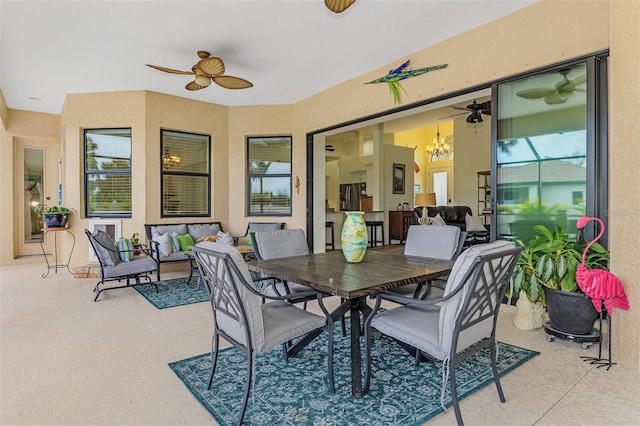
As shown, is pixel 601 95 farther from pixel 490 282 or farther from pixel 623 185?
pixel 490 282

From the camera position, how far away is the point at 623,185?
2.49 m

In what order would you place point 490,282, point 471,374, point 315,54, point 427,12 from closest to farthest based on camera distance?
1. point 490,282
2. point 471,374
3. point 427,12
4. point 315,54

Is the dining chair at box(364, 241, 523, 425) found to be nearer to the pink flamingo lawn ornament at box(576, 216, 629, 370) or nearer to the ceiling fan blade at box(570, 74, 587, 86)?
the pink flamingo lawn ornament at box(576, 216, 629, 370)

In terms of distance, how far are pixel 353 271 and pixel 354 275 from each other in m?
0.13

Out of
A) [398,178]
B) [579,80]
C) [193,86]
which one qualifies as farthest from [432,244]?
[398,178]

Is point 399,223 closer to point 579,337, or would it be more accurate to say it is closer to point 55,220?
point 579,337

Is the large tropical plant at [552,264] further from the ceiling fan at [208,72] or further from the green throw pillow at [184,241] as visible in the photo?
the green throw pillow at [184,241]

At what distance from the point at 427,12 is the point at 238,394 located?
3.77 m

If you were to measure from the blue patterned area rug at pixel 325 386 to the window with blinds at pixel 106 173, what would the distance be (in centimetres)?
445

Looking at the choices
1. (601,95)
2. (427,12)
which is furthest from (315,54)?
(601,95)

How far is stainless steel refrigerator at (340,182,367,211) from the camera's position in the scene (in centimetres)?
1053

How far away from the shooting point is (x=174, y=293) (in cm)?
454

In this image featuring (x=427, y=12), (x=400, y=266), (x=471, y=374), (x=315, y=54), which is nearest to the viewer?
(x=471, y=374)

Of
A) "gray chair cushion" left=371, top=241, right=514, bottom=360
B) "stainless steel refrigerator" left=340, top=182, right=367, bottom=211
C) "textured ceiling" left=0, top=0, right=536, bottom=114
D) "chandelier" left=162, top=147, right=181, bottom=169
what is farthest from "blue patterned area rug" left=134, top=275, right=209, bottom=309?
"stainless steel refrigerator" left=340, top=182, right=367, bottom=211
